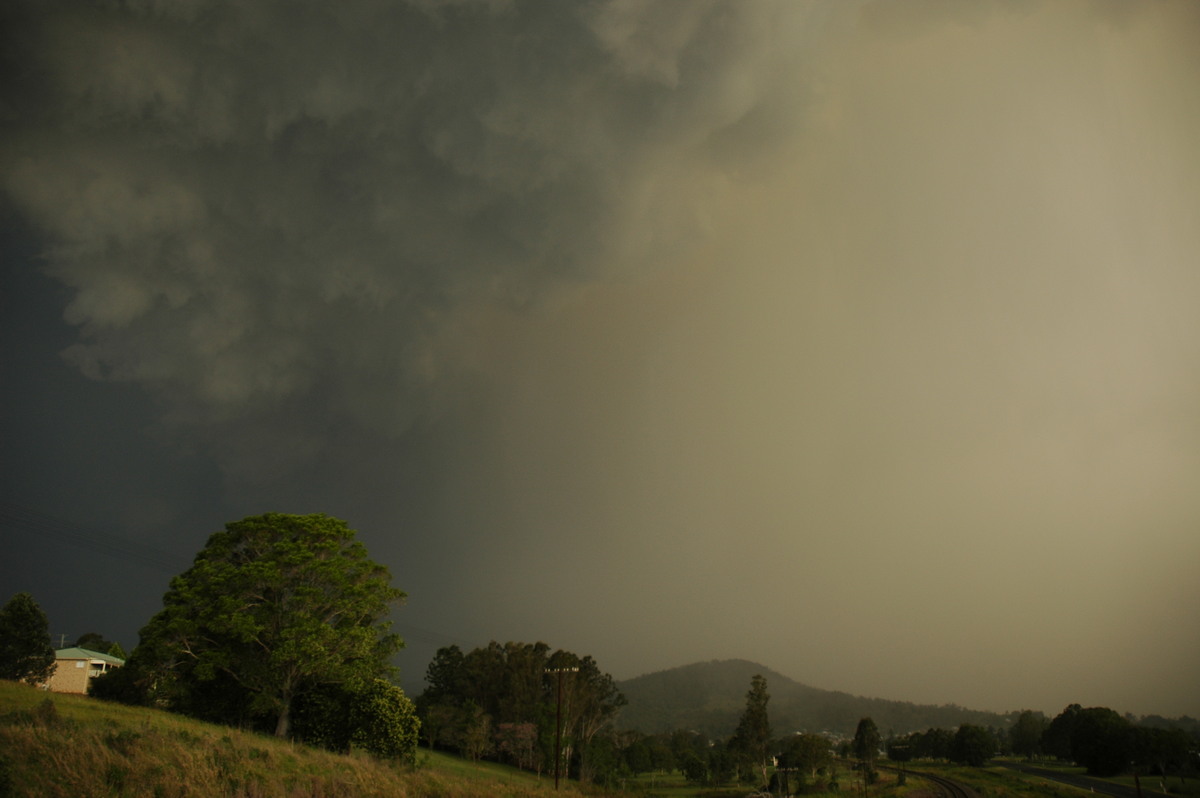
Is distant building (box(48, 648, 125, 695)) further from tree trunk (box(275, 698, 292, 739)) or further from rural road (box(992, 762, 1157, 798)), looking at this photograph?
rural road (box(992, 762, 1157, 798))

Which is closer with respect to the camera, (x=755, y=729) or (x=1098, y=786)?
(x=1098, y=786)

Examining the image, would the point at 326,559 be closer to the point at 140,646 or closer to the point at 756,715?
the point at 140,646

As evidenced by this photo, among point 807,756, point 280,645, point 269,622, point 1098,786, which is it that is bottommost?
point 807,756

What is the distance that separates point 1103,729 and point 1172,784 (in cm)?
1257

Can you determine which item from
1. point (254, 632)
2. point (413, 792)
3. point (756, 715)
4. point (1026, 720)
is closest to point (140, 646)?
point (254, 632)

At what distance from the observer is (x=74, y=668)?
66.1 m

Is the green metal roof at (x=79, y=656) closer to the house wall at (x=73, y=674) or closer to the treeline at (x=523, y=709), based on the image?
the house wall at (x=73, y=674)

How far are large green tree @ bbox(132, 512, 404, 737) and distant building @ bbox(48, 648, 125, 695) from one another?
40.9 metres

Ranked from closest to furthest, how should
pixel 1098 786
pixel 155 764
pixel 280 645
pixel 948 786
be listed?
pixel 155 764 → pixel 280 645 → pixel 1098 786 → pixel 948 786

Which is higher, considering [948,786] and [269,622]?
[269,622]

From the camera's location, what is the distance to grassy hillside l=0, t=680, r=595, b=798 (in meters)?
14.4

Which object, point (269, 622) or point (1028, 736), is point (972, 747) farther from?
point (269, 622)

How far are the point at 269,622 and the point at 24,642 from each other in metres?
44.2

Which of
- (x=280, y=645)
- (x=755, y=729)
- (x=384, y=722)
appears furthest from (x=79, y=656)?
(x=755, y=729)
